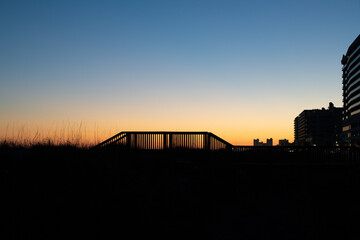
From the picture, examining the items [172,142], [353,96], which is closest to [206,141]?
[172,142]

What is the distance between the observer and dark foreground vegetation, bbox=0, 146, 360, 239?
4.33m

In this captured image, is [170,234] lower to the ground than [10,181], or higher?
lower

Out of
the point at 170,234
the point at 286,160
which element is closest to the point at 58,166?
the point at 170,234

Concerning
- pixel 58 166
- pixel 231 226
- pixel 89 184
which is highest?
pixel 58 166

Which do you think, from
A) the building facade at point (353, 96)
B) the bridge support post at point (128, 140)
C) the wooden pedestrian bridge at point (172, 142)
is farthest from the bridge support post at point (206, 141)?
the building facade at point (353, 96)

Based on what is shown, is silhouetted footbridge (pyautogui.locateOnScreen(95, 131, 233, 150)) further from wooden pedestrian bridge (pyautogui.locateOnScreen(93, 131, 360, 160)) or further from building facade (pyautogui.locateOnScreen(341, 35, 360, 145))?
building facade (pyautogui.locateOnScreen(341, 35, 360, 145))

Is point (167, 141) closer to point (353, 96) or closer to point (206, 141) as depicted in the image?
point (206, 141)

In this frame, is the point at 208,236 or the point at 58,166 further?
the point at 58,166

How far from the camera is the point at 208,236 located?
17.6 ft

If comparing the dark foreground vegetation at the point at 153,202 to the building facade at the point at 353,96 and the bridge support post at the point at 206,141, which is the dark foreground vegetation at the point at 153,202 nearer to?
the bridge support post at the point at 206,141

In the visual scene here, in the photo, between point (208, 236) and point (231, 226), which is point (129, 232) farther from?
point (231, 226)

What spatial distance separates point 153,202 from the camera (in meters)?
5.73

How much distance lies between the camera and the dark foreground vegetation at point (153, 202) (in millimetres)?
4327

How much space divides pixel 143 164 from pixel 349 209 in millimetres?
7164
